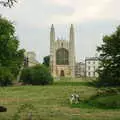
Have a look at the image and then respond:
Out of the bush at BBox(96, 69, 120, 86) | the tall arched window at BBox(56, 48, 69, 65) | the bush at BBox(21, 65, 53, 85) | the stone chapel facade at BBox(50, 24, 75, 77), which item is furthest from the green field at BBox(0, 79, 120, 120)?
the tall arched window at BBox(56, 48, 69, 65)

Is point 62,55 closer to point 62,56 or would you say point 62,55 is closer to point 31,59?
point 62,56

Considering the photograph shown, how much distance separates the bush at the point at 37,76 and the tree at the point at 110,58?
39.1 metres

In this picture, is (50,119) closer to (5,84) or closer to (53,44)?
(5,84)

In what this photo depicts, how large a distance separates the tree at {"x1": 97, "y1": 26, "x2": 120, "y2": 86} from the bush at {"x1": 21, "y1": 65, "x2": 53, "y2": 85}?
→ 39.1 m

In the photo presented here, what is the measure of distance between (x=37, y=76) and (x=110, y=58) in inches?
1613

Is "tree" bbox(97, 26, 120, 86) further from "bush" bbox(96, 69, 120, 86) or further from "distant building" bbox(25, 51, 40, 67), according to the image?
"distant building" bbox(25, 51, 40, 67)

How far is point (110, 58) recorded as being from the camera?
3697 cm

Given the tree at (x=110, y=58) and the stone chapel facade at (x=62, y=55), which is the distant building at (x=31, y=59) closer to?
the stone chapel facade at (x=62, y=55)

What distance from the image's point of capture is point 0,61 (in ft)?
163

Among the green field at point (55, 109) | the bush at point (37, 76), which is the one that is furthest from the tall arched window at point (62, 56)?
the green field at point (55, 109)

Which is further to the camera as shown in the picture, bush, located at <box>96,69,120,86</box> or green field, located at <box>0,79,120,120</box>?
bush, located at <box>96,69,120,86</box>

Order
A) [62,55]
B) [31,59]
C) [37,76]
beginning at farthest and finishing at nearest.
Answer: [62,55] → [31,59] → [37,76]

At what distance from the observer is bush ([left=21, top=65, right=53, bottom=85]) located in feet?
253

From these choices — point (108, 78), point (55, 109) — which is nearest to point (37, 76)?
point (108, 78)
